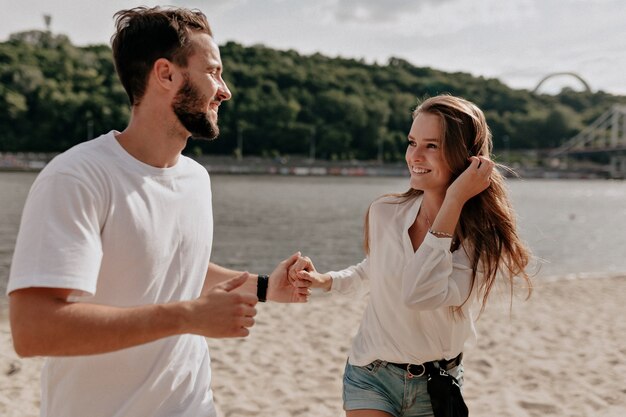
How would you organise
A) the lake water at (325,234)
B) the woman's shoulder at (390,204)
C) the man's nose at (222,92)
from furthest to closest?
the lake water at (325,234) < the woman's shoulder at (390,204) < the man's nose at (222,92)

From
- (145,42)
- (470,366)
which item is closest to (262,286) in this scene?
(145,42)

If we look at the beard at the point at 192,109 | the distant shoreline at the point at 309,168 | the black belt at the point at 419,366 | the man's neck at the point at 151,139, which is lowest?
the distant shoreline at the point at 309,168

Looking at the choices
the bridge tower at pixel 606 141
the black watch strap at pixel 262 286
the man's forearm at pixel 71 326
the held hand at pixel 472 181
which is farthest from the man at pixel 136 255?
the bridge tower at pixel 606 141

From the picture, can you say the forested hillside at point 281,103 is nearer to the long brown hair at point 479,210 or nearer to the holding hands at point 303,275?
the holding hands at point 303,275

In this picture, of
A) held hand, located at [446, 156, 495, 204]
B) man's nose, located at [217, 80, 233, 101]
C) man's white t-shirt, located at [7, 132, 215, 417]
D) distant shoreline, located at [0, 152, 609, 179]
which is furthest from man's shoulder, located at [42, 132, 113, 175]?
distant shoreline, located at [0, 152, 609, 179]

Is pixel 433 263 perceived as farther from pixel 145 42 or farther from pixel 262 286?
pixel 145 42

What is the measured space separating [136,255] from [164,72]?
0.53 m

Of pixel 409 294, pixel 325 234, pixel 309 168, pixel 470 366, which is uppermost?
pixel 409 294

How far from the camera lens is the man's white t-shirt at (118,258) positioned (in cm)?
152

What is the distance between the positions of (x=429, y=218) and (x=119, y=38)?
49.9 inches

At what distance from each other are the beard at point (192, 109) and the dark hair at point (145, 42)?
0.08 m

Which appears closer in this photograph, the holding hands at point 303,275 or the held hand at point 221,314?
the held hand at point 221,314

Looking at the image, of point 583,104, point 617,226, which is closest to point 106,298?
point 617,226

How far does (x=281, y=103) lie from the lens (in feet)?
363
